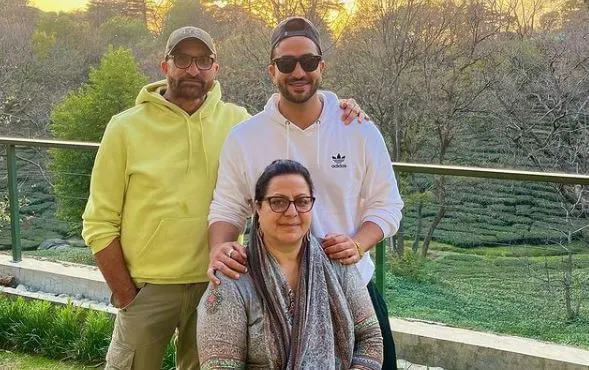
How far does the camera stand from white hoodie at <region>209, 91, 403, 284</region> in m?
2.30

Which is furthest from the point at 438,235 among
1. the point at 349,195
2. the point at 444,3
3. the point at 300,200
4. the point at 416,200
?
the point at 444,3

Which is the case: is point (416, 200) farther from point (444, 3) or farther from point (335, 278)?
point (444, 3)

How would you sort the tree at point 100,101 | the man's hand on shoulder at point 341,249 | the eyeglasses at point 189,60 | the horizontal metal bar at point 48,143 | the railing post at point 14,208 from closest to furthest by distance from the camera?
the man's hand on shoulder at point 341,249, the eyeglasses at point 189,60, the horizontal metal bar at point 48,143, the railing post at point 14,208, the tree at point 100,101

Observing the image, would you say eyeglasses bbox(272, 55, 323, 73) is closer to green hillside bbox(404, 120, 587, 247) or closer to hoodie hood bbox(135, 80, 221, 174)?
hoodie hood bbox(135, 80, 221, 174)

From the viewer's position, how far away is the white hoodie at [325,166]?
2.30 m

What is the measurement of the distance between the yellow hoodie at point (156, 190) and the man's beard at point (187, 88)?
0.05 metres

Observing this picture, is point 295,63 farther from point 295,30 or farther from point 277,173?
point 277,173

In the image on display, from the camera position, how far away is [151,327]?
2.50 meters

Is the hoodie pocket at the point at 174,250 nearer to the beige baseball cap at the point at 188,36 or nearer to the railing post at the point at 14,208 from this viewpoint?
the beige baseball cap at the point at 188,36

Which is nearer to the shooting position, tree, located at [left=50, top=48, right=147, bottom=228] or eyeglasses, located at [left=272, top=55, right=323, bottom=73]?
eyeglasses, located at [left=272, top=55, right=323, bottom=73]

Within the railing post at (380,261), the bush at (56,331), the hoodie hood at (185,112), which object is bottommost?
the bush at (56,331)

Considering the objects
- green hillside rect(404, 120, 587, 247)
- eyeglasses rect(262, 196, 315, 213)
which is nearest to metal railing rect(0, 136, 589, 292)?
green hillside rect(404, 120, 587, 247)

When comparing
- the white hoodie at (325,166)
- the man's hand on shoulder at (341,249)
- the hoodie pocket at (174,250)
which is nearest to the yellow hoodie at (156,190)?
the hoodie pocket at (174,250)

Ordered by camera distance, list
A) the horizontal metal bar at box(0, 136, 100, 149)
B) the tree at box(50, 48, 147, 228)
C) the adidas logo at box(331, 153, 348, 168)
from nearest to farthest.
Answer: the adidas logo at box(331, 153, 348, 168), the horizontal metal bar at box(0, 136, 100, 149), the tree at box(50, 48, 147, 228)
